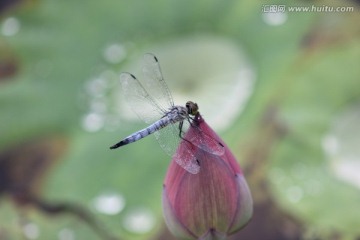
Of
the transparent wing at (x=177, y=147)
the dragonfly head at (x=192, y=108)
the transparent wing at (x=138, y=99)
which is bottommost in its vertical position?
the transparent wing at (x=177, y=147)

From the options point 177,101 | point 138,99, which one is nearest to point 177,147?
point 138,99

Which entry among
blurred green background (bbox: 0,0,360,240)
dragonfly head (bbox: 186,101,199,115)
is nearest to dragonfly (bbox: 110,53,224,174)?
dragonfly head (bbox: 186,101,199,115)

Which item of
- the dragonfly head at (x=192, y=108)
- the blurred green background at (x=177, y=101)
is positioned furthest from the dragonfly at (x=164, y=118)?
the blurred green background at (x=177, y=101)

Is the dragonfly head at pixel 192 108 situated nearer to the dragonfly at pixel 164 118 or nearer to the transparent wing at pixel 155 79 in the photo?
the dragonfly at pixel 164 118

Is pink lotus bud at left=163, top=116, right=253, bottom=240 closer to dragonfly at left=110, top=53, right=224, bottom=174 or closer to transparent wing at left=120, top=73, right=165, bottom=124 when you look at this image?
dragonfly at left=110, top=53, right=224, bottom=174

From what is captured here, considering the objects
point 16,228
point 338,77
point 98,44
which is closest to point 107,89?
point 98,44

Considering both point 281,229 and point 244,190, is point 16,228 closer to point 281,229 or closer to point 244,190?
point 281,229
